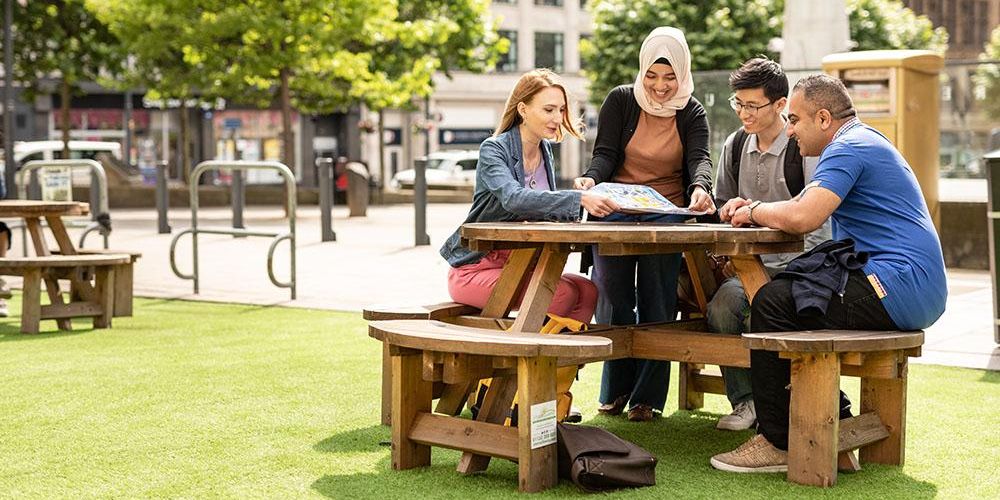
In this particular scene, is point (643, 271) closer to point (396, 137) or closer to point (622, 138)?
point (622, 138)

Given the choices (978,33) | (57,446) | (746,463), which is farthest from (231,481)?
(978,33)

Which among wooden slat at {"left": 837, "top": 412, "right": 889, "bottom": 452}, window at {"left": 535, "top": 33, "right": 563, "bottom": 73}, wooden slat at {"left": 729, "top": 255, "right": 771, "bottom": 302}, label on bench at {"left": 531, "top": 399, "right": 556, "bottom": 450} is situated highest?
window at {"left": 535, "top": 33, "right": 563, "bottom": 73}

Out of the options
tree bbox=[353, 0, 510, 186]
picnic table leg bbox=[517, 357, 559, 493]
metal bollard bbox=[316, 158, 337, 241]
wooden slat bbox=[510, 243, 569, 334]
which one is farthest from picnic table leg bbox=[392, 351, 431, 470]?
tree bbox=[353, 0, 510, 186]

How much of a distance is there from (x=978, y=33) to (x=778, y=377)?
269 feet

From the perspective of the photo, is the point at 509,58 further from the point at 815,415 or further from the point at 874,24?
the point at 815,415

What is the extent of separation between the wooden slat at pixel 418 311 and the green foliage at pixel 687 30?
32.2m

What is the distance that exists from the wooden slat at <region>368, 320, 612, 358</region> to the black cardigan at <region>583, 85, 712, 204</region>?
1348 mm

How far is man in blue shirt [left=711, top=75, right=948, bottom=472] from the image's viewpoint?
196 inches

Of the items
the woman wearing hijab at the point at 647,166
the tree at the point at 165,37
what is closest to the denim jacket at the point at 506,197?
the woman wearing hijab at the point at 647,166

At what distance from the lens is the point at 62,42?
3375 cm

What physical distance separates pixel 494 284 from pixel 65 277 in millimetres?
4908

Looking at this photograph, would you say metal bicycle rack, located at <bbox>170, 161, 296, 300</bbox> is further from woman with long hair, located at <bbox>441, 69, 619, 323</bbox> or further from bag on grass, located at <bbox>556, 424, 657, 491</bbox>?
bag on grass, located at <bbox>556, 424, 657, 491</bbox>

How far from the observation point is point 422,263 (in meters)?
15.7

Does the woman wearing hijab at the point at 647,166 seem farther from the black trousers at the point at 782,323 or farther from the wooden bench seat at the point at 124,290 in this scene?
the wooden bench seat at the point at 124,290
